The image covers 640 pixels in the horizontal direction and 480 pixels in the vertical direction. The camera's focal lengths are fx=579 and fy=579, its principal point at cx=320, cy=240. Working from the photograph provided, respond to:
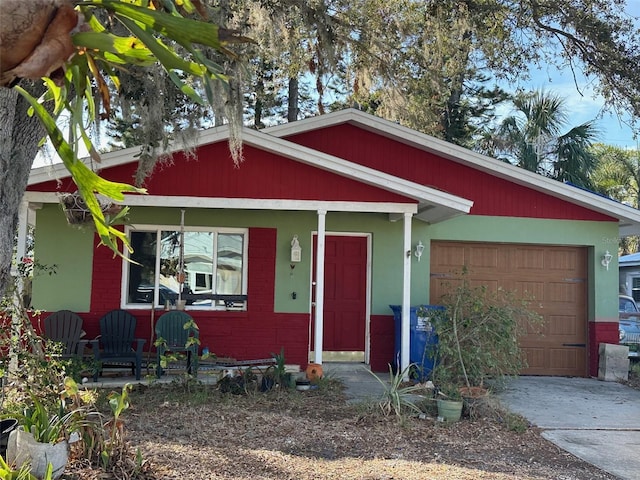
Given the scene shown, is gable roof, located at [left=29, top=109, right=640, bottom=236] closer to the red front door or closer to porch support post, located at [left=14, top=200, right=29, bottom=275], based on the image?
the red front door

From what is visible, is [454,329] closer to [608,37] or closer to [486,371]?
[486,371]

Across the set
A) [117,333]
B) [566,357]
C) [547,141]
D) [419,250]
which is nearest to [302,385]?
[117,333]

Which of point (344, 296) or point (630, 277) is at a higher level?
point (630, 277)

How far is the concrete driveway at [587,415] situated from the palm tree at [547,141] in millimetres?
6440

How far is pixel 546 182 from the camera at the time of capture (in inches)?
366

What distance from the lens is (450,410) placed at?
6.03 meters

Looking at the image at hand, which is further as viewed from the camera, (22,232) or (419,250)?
(419,250)

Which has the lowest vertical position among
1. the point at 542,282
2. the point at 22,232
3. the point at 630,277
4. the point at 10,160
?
the point at 542,282

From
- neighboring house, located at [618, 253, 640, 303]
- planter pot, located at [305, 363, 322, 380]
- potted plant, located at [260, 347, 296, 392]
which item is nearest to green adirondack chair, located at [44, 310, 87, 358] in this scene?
potted plant, located at [260, 347, 296, 392]

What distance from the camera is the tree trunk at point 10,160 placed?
302cm

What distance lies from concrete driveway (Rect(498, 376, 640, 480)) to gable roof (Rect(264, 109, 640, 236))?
281 cm

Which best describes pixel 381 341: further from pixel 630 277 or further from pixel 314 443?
pixel 630 277

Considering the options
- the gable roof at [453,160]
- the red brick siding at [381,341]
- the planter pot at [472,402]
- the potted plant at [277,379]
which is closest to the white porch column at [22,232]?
the gable roof at [453,160]

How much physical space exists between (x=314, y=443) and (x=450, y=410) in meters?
1.61
